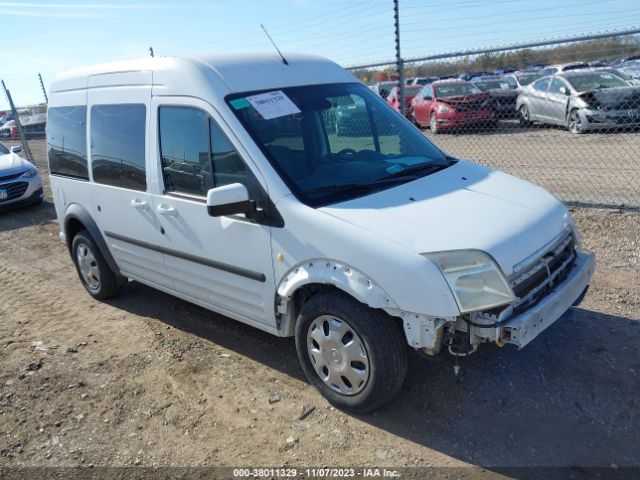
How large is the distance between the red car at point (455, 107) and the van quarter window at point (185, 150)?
11.4 meters

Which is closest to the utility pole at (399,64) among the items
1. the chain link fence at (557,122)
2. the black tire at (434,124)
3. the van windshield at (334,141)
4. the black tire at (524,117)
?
the chain link fence at (557,122)

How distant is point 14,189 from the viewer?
10.1 m

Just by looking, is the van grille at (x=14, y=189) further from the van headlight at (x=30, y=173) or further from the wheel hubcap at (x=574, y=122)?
the wheel hubcap at (x=574, y=122)

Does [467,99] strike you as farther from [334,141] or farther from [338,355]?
[338,355]

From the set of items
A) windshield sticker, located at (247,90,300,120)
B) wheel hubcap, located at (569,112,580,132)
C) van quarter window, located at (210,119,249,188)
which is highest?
windshield sticker, located at (247,90,300,120)

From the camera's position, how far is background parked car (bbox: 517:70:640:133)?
11.2 metres

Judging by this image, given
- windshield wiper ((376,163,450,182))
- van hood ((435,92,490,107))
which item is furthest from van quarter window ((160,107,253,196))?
van hood ((435,92,490,107))

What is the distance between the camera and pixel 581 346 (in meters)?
3.96

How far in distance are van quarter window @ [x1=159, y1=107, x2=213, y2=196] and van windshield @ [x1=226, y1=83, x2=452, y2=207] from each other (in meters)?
0.37

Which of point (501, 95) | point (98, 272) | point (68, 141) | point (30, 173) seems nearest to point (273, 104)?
point (68, 141)

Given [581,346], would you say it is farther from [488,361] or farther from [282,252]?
[282,252]

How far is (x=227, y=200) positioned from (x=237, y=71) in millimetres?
1093

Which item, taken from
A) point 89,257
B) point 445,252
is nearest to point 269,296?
point 445,252

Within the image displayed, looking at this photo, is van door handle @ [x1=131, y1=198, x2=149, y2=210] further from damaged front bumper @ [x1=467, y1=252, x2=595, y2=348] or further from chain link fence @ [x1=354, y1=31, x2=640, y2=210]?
chain link fence @ [x1=354, y1=31, x2=640, y2=210]
